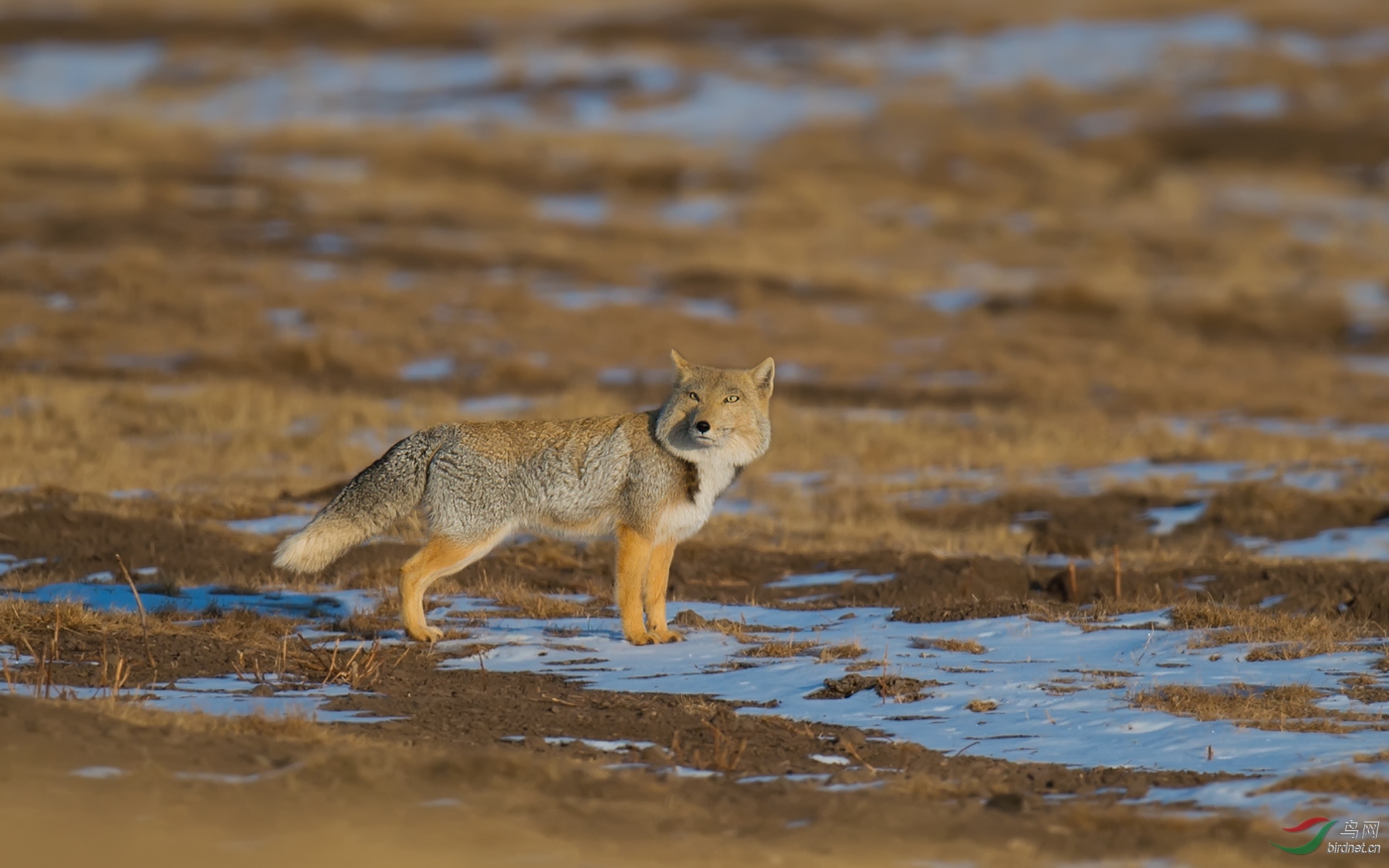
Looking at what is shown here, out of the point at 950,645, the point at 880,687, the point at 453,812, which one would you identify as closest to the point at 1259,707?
the point at 880,687

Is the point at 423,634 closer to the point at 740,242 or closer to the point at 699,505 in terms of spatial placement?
the point at 699,505

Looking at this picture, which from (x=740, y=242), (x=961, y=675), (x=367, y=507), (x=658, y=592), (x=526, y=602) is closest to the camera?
(x=961, y=675)

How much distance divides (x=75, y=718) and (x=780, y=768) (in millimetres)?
3372

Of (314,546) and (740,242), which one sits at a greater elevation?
(740,242)

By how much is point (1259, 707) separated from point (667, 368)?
808 inches

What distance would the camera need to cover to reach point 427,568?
10.5 m

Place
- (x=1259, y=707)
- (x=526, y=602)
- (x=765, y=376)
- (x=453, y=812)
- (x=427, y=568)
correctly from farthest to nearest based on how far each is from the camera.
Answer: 1. (x=526, y=602)
2. (x=765, y=376)
3. (x=427, y=568)
4. (x=1259, y=707)
5. (x=453, y=812)

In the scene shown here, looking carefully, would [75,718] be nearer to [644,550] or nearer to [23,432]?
[644,550]

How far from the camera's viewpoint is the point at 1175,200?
171ft

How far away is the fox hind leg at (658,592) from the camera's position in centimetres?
1081

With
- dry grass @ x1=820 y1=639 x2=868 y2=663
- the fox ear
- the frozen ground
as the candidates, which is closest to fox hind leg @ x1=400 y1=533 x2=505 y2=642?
the frozen ground

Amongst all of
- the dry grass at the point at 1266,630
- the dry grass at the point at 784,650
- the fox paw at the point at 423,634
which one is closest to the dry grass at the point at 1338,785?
the dry grass at the point at 1266,630

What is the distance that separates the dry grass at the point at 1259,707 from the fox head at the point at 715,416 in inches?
127

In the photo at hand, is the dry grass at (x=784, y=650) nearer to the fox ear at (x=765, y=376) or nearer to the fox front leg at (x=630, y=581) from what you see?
the fox front leg at (x=630, y=581)
